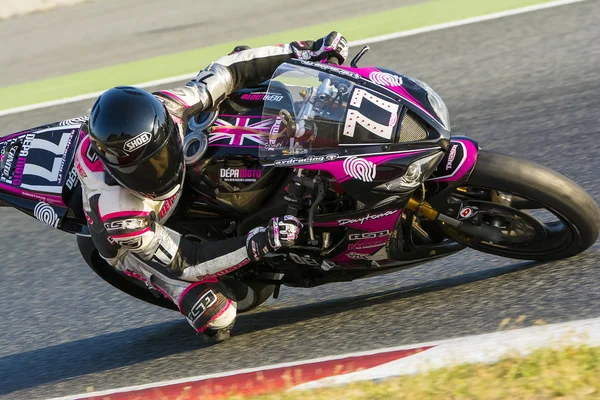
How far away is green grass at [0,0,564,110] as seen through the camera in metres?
9.11

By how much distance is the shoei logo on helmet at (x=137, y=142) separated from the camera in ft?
12.9

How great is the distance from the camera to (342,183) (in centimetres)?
393

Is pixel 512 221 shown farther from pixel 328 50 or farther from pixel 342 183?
pixel 328 50

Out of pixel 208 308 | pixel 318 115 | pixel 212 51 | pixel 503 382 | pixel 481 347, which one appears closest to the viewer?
pixel 503 382

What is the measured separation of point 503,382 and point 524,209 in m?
1.25

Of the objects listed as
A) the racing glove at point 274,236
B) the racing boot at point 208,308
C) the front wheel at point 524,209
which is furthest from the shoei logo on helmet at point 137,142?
the front wheel at point 524,209

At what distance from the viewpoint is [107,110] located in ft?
13.2

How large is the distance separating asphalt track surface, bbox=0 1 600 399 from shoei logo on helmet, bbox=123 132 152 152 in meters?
1.15

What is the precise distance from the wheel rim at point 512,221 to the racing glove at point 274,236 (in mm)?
709

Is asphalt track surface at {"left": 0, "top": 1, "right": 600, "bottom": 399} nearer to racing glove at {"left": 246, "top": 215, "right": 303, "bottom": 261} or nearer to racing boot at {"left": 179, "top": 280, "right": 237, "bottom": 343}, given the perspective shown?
racing boot at {"left": 179, "top": 280, "right": 237, "bottom": 343}

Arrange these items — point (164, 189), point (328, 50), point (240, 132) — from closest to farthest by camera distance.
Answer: point (164, 189), point (240, 132), point (328, 50)

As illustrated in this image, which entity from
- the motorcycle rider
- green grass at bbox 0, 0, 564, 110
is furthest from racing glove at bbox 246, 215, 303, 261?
green grass at bbox 0, 0, 564, 110

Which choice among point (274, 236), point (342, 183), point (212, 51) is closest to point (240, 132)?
point (274, 236)

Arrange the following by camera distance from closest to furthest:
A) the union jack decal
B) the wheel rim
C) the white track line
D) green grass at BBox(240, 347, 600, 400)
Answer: green grass at BBox(240, 347, 600, 400) < the white track line < the wheel rim < the union jack decal
